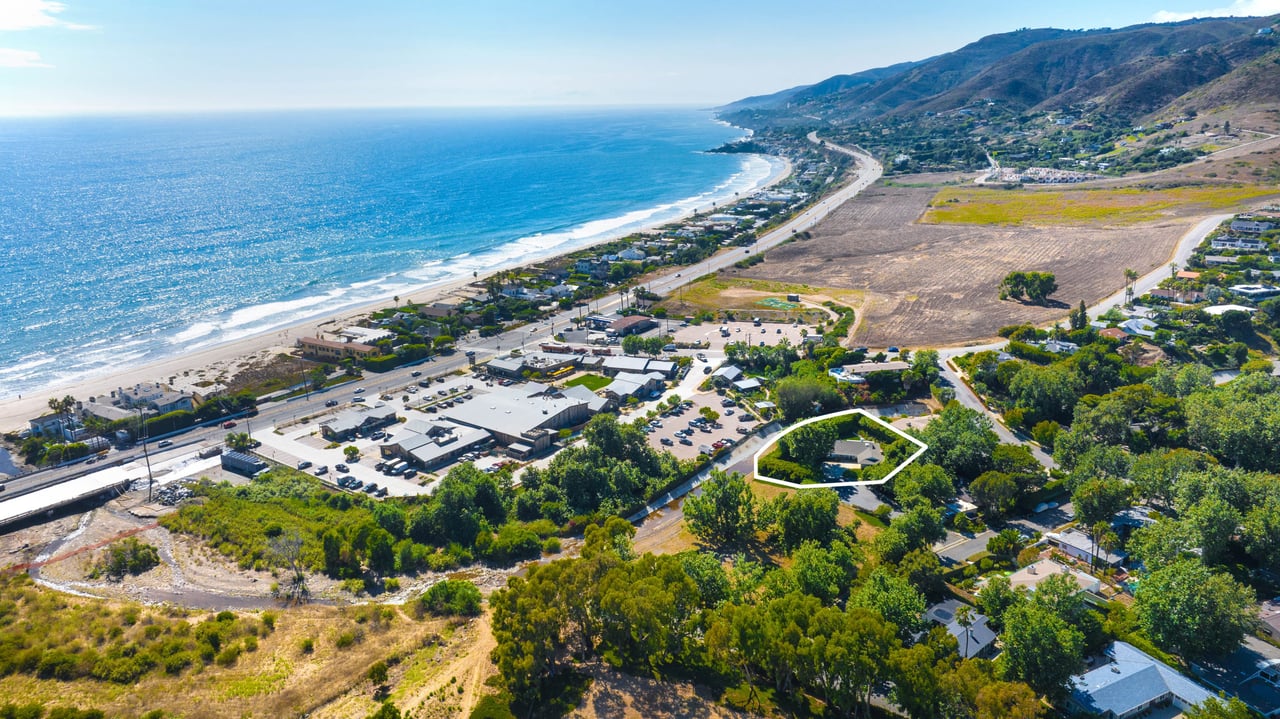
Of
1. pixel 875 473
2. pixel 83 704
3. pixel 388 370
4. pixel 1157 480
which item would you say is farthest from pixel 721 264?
pixel 83 704

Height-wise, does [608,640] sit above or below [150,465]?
above

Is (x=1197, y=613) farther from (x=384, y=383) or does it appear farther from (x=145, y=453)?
(x=145, y=453)

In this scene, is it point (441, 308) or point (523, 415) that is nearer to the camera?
point (523, 415)

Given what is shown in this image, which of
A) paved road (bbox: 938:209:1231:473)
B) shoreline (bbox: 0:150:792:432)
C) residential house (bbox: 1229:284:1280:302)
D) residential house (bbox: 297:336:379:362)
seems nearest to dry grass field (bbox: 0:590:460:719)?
paved road (bbox: 938:209:1231:473)

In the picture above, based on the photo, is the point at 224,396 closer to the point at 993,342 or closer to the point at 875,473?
the point at 875,473

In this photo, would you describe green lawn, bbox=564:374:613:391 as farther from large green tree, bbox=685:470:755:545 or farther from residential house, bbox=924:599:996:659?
residential house, bbox=924:599:996:659

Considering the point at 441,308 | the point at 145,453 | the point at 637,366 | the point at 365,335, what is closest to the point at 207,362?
the point at 365,335
